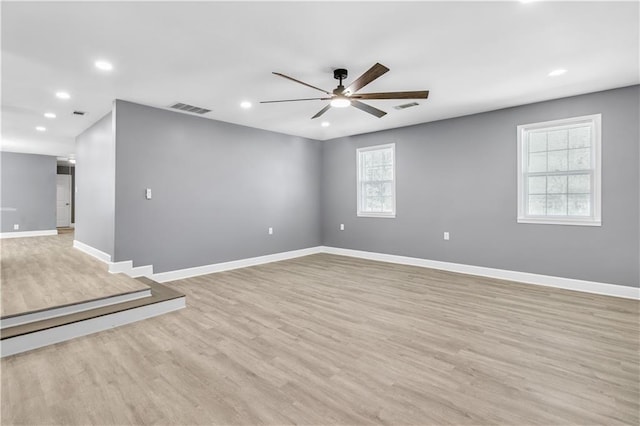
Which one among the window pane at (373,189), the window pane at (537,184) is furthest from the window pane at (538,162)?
the window pane at (373,189)

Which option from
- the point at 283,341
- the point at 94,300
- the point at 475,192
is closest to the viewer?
the point at 283,341

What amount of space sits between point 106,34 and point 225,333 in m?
2.80

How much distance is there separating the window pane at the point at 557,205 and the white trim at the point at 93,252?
6541mm

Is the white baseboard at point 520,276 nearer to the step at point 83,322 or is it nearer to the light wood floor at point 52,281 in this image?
the step at point 83,322

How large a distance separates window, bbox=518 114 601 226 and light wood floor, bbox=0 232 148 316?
5478 millimetres

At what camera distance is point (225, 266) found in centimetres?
552

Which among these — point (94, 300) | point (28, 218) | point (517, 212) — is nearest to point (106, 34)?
point (94, 300)

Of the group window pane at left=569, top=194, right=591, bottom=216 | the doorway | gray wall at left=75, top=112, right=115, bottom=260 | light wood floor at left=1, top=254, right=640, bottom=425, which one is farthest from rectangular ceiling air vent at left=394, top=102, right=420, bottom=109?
the doorway

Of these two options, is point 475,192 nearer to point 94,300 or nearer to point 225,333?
point 225,333

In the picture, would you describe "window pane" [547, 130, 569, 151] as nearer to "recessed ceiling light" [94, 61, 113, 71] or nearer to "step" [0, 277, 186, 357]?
"step" [0, 277, 186, 357]

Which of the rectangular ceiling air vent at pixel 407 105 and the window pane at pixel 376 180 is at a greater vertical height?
the rectangular ceiling air vent at pixel 407 105

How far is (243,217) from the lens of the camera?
586cm

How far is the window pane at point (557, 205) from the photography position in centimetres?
447


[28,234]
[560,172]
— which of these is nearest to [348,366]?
[560,172]
